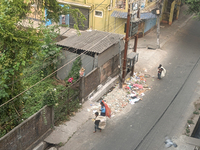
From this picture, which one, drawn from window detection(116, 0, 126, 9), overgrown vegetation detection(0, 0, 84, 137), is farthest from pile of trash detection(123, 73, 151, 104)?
window detection(116, 0, 126, 9)

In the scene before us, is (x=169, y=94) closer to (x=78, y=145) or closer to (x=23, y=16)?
(x=78, y=145)

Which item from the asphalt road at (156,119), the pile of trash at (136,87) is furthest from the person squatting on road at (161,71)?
the pile of trash at (136,87)

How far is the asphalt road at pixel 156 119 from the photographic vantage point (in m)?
10.1

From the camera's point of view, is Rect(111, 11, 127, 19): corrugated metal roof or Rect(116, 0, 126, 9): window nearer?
Rect(111, 11, 127, 19): corrugated metal roof

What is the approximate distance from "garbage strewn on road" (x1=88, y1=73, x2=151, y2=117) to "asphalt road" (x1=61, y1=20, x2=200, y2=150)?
43 cm

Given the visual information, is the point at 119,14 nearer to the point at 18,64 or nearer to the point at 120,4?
the point at 120,4

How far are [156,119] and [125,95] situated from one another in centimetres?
244

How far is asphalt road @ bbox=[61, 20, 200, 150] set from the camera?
1008 centimetres

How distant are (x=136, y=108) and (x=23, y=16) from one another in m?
6.96

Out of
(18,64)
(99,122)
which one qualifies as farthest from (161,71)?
(18,64)

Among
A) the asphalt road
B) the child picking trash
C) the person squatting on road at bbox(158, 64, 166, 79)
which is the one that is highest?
the person squatting on road at bbox(158, 64, 166, 79)

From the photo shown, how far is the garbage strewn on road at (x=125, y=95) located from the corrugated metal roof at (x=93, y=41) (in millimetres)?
2529

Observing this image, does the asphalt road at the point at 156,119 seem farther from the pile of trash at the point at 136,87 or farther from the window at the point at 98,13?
the window at the point at 98,13

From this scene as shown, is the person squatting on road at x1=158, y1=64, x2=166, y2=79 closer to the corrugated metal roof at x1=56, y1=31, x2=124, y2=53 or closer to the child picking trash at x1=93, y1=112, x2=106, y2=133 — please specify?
the corrugated metal roof at x1=56, y1=31, x2=124, y2=53
